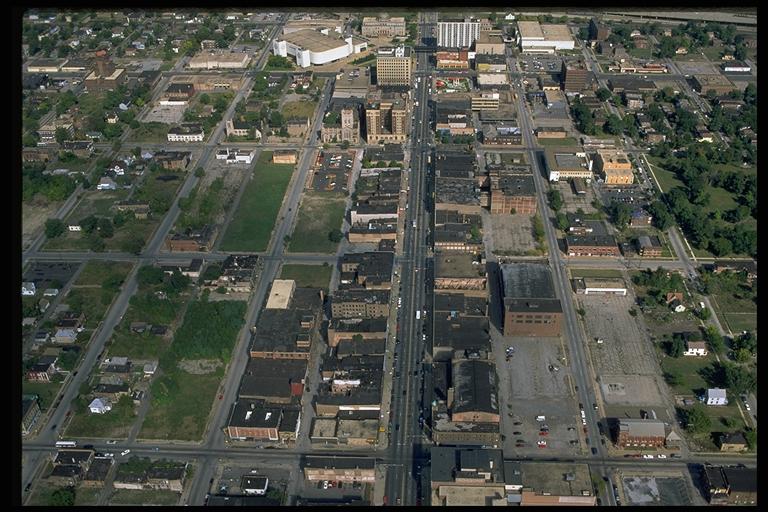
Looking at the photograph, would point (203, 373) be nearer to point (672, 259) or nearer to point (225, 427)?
point (225, 427)

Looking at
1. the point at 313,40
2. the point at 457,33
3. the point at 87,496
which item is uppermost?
the point at 457,33

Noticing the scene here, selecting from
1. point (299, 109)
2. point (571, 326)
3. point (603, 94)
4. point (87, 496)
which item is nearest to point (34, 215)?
point (299, 109)

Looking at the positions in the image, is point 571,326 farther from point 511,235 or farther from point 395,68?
point 395,68

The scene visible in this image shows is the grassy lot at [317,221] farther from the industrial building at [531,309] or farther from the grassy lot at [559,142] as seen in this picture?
the grassy lot at [559,142]

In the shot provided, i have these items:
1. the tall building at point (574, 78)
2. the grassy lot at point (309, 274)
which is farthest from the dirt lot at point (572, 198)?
the tall building at point (574, 78)

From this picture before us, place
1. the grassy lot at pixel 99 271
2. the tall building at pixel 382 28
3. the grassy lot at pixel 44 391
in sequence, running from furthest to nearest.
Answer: the tall building at pixel 382 28, the grassy lot at pixel 99 271, the grassy lot at pixel 44 391

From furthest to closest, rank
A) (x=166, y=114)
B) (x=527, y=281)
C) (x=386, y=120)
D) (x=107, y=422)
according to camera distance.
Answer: (x=166, y=114), (x=386, y=120), (x=527, y=281), (x=107, y=422)

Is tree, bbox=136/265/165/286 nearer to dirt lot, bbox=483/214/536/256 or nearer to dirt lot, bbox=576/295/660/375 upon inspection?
dirt lot, bbox=483/214/536/256
